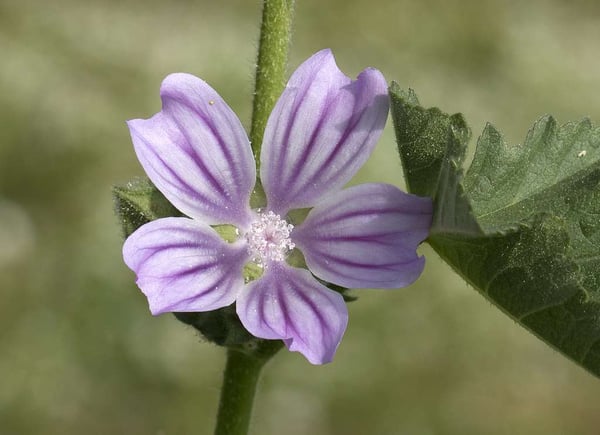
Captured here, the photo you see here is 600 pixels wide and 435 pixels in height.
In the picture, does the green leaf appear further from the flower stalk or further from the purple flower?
the flower stalk

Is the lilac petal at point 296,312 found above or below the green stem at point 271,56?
below

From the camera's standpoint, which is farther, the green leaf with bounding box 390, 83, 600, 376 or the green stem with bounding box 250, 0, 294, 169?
the green stem with bounding box 250, 0, 294, 169

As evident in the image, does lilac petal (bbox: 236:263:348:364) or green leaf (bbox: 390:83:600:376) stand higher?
green leaf (bbox: 390:83:600:376)

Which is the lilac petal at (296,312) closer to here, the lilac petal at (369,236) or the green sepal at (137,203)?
the lilac petal at (369,236)

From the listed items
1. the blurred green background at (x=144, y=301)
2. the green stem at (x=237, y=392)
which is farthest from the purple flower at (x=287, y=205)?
the blurred green background at (x=144, y=301)

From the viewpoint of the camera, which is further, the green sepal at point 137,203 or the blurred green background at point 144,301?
the blurred green background at point 144,301

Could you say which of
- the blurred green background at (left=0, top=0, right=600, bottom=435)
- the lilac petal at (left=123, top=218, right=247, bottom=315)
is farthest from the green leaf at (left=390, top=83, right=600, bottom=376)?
the blurred green background at (left=0, top=0, right=600, bottom=435)

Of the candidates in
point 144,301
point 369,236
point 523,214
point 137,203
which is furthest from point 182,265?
point 144,301
